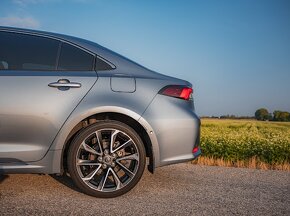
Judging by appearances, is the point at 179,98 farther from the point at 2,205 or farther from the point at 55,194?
the point at 2,205

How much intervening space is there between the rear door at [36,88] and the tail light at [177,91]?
811 mm

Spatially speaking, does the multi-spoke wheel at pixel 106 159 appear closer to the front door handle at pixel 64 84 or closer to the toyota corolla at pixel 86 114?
the toyota corolla at pixel 86 114

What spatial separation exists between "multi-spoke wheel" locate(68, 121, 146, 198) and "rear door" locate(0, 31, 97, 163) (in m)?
0.32

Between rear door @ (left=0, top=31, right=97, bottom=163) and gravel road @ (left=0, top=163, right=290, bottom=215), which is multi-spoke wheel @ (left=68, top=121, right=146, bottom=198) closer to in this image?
gravel road @ (left=0, top=163, right=290, bottom=215)

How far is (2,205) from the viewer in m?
3.39

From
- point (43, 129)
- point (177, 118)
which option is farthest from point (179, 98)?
point (43, 129)

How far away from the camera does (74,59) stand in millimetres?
3945

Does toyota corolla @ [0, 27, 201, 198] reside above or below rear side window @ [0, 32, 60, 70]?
below

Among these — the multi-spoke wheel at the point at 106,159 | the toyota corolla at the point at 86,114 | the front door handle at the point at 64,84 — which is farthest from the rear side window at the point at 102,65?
the multi-spoke wheel at the point at 106,159

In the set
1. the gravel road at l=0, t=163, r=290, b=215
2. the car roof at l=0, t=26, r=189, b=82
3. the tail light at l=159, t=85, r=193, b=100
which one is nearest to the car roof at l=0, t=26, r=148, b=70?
the car roof at l=0, t=26, r=189, b=82

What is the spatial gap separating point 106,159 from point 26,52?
1448 millimetres

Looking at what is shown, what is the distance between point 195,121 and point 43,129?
5.40 ft

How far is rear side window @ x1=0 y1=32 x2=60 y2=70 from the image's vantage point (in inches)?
152

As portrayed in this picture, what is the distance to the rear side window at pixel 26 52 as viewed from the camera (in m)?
3.85
